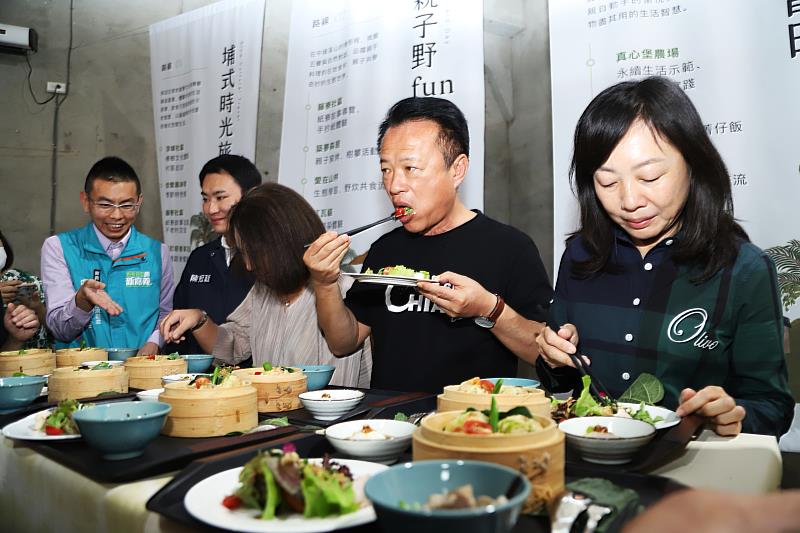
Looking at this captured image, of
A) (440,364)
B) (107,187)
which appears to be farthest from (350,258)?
(440,364)

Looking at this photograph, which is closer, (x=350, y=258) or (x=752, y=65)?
(x=752, y=65)

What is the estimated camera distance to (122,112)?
5.70 meters

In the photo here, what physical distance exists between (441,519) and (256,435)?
0.81 meters

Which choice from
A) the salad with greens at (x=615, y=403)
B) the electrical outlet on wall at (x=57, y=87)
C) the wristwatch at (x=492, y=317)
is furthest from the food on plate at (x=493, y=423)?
the electrical outlet on wall at (x=57, y=87)

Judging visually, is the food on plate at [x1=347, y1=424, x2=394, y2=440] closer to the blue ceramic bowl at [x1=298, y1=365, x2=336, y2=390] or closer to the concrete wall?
the blue ceramic bowl at [x1=298, y1=365, x2=336, y2=390]

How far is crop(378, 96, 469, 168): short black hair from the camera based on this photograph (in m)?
2.51

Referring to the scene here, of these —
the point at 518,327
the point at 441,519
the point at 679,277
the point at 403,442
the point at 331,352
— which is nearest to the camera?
the point at 441,519

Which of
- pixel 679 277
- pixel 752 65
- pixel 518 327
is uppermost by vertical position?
pixel 752 65

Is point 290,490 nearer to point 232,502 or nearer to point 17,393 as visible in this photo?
point 232,502

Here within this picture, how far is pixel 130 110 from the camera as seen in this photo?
573 cm

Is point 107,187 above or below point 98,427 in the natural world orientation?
above

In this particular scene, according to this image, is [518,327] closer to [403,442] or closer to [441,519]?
[403,442]

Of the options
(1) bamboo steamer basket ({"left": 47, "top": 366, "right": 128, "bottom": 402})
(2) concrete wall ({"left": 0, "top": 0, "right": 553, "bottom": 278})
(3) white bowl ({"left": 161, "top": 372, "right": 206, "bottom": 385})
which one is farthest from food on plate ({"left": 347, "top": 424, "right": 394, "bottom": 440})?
(2) concrete wall ({"left": 0, "top": 0, "right": 553, "bottom": 278})

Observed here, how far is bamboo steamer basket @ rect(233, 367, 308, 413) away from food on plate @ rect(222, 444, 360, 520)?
75 centimetres
